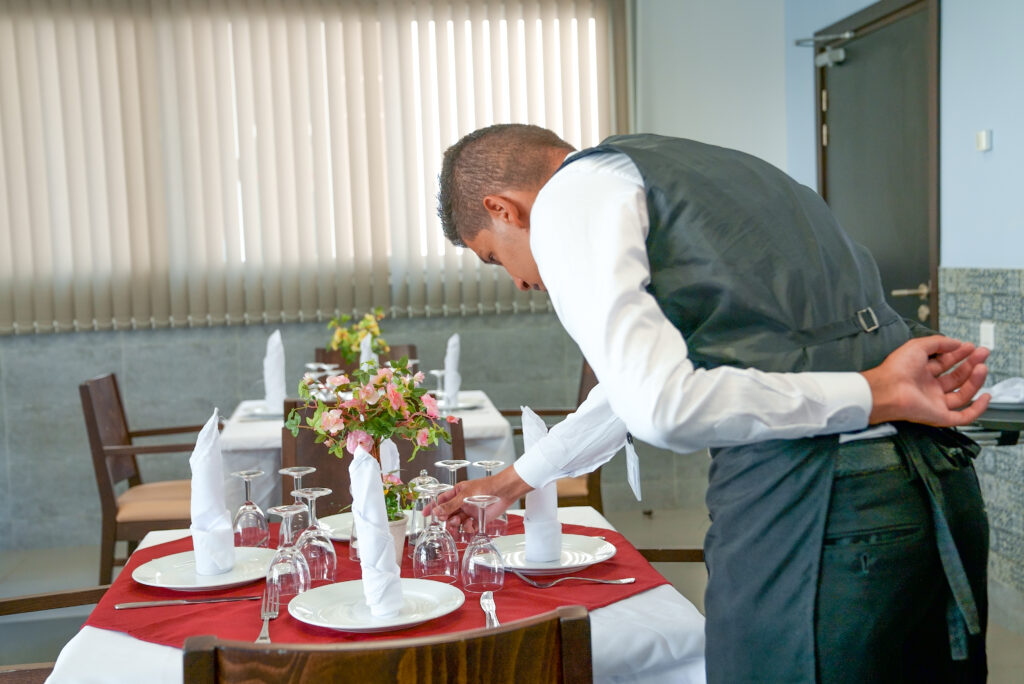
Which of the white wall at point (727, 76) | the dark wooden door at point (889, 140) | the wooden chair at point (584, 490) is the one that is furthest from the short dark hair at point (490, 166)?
the white wall at point (727, 76)

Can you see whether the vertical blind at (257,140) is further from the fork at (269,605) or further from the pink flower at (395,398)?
the fork at (269,605)

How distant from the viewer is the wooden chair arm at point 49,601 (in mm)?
1885

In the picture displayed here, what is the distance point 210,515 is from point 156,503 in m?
2.26

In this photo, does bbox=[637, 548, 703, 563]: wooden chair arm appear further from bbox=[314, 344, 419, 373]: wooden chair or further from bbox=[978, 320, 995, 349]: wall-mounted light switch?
bbox=[314, 344, 419, 373]: wooden chair

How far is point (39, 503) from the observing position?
17.9 feet

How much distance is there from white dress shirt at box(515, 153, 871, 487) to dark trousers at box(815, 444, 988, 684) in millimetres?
113

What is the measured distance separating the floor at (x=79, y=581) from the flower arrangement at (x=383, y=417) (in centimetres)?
210

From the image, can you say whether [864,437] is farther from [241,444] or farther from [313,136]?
[313,136]

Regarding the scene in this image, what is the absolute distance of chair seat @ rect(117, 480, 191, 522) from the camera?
13.0 ft

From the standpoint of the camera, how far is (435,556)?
1896 millimetres

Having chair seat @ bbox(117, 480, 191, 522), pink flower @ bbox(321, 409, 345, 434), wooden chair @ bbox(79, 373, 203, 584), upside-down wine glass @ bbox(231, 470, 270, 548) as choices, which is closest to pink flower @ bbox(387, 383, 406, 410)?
pink flower @ bbox(321, 409, 345, 434)

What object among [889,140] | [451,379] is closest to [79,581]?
[451,379]

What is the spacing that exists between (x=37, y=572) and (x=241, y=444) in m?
1.93

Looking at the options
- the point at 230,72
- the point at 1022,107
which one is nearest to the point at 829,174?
the point at 1022,107
